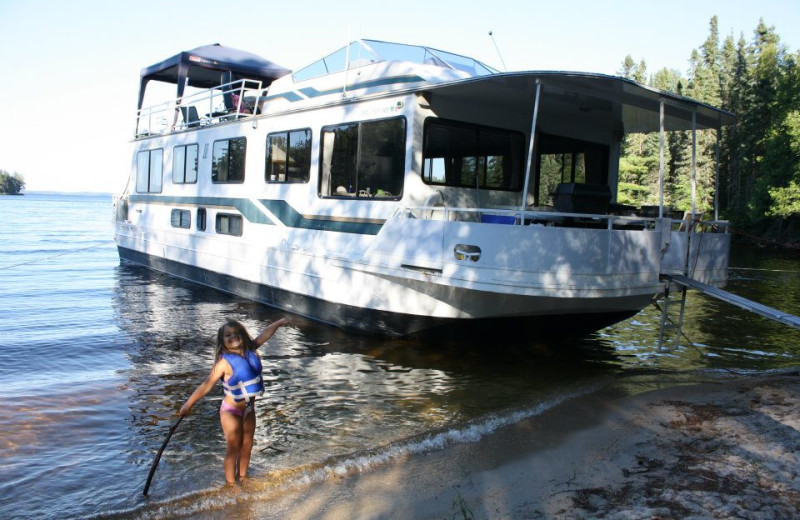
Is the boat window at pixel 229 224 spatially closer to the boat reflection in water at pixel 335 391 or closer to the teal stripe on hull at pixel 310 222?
the teal stripe on hull at pixel 310 222

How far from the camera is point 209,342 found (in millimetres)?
10516

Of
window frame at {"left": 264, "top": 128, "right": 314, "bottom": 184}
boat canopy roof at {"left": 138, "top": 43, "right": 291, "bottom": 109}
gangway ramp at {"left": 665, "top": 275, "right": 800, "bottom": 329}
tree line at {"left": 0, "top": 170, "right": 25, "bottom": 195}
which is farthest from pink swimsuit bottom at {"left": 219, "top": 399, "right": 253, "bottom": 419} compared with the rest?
tree line at {"left": 0, "top": 170, "right": 25, "bottom": 195}

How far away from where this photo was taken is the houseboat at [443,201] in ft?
24.7

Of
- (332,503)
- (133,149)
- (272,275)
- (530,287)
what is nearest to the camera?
(332,503)

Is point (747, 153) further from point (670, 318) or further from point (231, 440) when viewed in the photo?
point (231, 440)

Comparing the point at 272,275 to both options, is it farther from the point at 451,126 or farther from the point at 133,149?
the point at 133,149

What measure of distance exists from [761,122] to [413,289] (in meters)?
46.0

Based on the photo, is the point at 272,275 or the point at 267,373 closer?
the point at 267,373

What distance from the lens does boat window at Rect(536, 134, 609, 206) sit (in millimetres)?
10484

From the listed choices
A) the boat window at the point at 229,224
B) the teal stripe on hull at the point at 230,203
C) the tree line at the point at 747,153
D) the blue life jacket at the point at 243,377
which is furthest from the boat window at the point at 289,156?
the tree line at the point at 747,153

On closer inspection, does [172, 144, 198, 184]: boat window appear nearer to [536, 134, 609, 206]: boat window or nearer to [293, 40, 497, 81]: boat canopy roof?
[293, 40, 497, 81]: boat canopy roof

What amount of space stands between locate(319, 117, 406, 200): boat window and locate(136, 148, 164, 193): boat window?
7.44 m

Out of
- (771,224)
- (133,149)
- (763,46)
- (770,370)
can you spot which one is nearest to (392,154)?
(770,370)

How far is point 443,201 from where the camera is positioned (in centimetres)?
891
